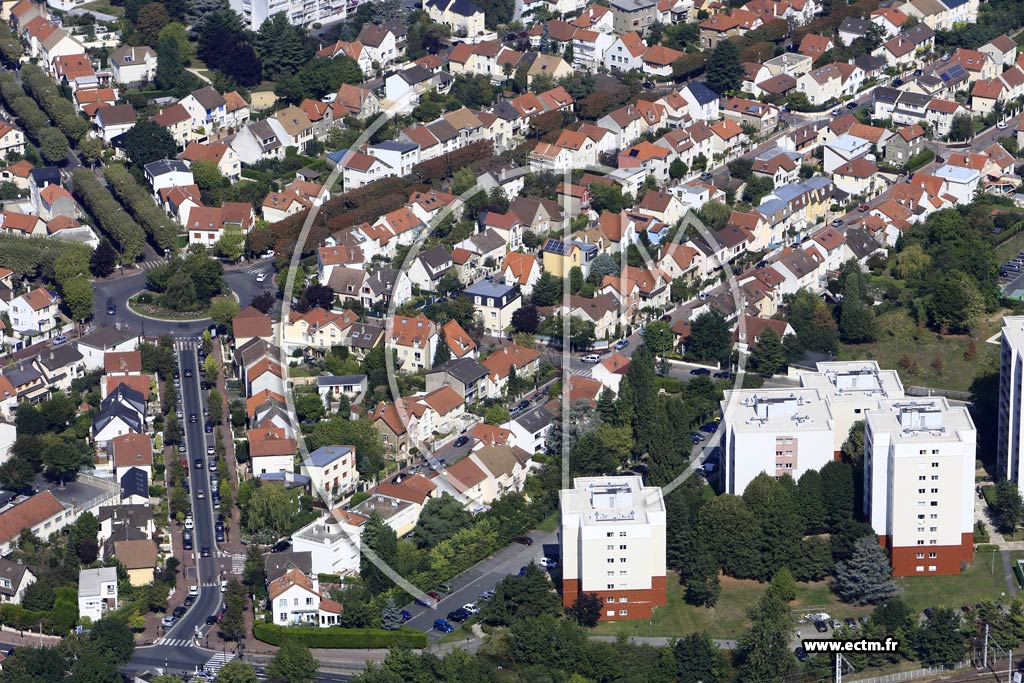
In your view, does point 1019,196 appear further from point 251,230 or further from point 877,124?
point 251,230

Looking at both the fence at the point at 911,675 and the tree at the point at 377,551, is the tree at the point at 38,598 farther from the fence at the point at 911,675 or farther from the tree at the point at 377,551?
the fence at the point at 911,675

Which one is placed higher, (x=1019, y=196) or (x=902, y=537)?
(x=1019, y=196)

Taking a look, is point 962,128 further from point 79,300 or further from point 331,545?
point 331,545

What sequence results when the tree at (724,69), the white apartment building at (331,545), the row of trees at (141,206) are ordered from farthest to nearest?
the tree at (724,69)
the row of trees at (141,206)
the white apartment building at (331,545)

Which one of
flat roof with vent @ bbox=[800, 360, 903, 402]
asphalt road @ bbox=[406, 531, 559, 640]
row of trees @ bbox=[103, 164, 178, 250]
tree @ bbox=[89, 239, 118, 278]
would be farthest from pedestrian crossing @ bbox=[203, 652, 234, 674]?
row of trees @ bbox=[103, 164, 178, 250]

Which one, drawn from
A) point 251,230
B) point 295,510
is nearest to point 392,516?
point 295,510

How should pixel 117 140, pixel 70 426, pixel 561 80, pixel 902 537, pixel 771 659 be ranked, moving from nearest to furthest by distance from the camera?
pixel 771 659
pixel 902 537
pixel 70 426
pixel 117 140
pixel 561 80

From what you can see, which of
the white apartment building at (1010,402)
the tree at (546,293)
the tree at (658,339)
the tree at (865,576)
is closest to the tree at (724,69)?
the tree at (546,293)
